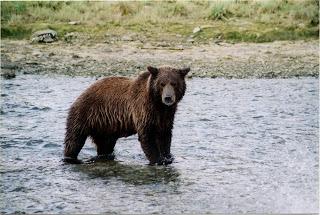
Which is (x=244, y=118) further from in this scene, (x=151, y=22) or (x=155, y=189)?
(x=151, y=22)

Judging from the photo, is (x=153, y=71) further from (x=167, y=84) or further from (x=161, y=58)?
(x=161, y=58)

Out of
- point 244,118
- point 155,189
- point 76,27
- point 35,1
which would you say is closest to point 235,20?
point 76,27

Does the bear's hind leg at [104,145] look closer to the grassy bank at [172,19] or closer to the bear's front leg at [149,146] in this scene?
the bear's front leg at [149,146]

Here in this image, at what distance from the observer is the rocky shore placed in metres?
17.0

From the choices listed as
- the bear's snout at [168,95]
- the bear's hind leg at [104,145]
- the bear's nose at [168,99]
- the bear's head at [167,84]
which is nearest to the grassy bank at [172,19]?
the bear's hind leg at [104,145]

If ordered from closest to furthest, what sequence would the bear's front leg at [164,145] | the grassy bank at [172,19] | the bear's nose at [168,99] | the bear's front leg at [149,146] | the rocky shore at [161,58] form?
the bear's nose at [168,99] < the bear's front leg at [149,146] < the bear's front leg at [164,145] < the rocky shore at [161,58] < the grassy bank at [172,19]

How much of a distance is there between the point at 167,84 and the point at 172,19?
15084mm

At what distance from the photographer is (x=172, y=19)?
22688 mm

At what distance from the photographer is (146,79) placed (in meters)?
8.38

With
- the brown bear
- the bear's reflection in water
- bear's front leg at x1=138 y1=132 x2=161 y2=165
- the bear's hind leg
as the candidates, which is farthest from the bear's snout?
the bear's hind leg

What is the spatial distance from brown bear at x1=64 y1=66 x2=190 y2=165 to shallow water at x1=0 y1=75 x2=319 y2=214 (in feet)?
0.90

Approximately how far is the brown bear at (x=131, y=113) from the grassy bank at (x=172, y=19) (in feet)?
38.7

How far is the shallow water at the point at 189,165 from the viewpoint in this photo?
689cm

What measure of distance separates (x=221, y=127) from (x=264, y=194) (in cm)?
355
